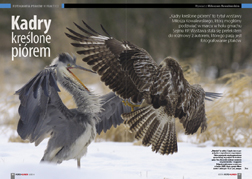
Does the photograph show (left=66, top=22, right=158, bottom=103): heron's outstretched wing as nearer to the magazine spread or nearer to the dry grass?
the magazine spread

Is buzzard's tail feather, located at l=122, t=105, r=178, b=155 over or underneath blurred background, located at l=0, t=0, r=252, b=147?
underneath

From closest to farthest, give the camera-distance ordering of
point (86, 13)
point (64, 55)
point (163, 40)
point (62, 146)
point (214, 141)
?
1. point (62, 146)
2. point (64, 55)
3. point (86, 13)
4. point (214, 141)
5. point (163, 40)

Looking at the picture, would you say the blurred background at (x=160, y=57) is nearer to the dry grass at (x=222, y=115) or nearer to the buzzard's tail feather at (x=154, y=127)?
the dry grass at (x=222, y=115)

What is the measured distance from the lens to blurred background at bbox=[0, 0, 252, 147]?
4.52 meters

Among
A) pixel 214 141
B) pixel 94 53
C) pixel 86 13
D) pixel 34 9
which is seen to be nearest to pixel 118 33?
pixel 86 13

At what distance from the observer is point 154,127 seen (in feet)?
13.1

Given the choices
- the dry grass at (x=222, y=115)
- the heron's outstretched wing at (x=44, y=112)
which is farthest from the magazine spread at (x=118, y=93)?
the dry grass at (x=222, y=115)

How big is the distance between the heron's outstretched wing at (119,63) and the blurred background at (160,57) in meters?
0.42

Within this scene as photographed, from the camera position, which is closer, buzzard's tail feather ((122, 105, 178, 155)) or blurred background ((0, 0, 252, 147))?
buzzard's tail feather ((122, 105, 178, 155))

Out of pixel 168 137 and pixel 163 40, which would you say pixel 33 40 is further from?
pixel 163 40

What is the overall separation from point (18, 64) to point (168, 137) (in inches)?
120

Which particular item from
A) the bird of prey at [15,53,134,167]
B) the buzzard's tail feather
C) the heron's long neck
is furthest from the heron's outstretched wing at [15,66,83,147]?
the buzzard's tail feather

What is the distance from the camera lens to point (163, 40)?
19.4ft

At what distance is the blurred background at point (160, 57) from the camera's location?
4.52 meters
